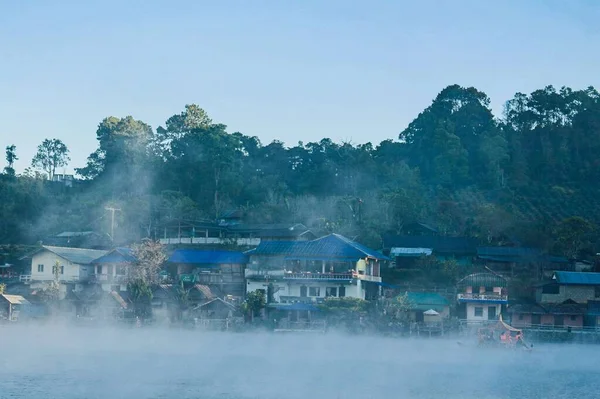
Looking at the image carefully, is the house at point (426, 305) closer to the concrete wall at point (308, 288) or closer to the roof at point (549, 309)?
the concrete wall at point (308, 288)

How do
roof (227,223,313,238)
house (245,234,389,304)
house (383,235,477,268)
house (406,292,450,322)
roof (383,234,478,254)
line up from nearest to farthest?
1. house (406,292,450,322)
2. house (245,234,389,304)
3. house (383,235,477,268)
4. roof (383,234,478,254)
5. roof (227,223,313,238)

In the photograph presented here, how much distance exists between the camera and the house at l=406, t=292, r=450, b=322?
2413 inches

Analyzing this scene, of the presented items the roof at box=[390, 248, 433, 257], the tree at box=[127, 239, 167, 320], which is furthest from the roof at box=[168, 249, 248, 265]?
the roof at box=[390, 248, 433, 257]

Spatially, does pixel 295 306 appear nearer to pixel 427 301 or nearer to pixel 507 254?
pixel 427 301

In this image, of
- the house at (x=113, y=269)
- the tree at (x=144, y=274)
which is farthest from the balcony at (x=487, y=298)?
the house at (x=113, y=269)

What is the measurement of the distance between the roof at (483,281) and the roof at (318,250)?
24.3 ft

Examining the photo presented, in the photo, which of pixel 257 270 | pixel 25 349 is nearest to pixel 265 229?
pixel 257 270

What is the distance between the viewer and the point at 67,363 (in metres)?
43.2

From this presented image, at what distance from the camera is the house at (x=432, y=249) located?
71562 millimetres

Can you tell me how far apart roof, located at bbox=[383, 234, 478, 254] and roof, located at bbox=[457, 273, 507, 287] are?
9.07 m

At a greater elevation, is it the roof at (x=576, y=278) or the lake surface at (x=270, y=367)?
the roof at (x=576, y=278)

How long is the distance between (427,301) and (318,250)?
904 cm

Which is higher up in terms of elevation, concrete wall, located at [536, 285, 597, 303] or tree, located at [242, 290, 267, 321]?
concrete wall, located at [536, 285, 597, 303]

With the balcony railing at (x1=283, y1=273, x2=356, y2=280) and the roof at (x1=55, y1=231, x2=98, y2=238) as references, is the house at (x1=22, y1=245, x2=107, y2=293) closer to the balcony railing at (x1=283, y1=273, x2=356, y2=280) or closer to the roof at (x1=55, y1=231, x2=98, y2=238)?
the roof at (x1=55, y1=231, x2=98, y2=238)
